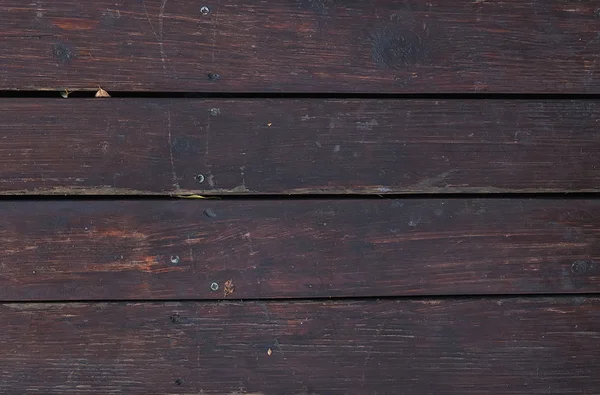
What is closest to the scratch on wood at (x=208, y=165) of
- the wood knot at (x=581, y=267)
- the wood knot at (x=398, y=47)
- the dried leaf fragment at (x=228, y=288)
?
the dried leaf fragment at (x=228, y=288)

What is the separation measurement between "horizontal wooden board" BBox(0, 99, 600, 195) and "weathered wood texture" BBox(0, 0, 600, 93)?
1.7 inches

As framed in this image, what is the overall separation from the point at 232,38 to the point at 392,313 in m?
0.64

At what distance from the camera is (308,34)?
1.24 m

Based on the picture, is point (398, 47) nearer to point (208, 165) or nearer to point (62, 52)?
point (208, 165)

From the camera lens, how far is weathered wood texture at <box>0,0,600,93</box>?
1213mm

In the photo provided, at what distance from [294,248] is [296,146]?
0.67 feet

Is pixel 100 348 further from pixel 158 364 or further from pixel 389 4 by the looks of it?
pixel 389 4

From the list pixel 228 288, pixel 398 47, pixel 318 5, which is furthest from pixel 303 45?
pixel 228 288

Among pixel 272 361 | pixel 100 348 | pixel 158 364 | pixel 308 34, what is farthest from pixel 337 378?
pixel 308 34

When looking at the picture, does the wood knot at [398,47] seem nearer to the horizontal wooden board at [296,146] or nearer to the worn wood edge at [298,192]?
the horizontal wooden board at [296,146]

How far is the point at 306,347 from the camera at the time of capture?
127cm

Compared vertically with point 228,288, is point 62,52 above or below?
above

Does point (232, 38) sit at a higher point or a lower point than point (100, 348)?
higher

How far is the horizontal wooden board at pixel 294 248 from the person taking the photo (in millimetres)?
1229
